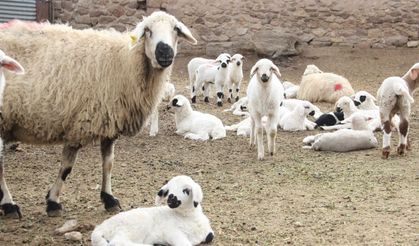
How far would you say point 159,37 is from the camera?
5.58 m

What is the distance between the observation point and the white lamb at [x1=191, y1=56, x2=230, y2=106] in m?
11.8

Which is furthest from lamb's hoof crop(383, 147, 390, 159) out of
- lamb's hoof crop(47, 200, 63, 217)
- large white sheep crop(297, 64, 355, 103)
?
large white sheep crop(297, 64, 355, 103)

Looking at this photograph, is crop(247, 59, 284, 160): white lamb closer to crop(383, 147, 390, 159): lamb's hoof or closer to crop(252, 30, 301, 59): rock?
crop(383, 147, 390, 159): lamb's hoof

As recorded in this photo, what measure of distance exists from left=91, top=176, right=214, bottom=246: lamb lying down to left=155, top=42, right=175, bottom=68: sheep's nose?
4.04 ft

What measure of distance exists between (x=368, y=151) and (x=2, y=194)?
4524 mm

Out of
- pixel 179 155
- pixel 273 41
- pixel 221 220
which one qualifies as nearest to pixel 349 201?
pixel 221 220

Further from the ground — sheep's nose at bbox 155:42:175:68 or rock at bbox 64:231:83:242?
sheep's nose at bbox 155:42:175:68

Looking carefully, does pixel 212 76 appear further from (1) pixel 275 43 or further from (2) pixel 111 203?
(2) pixel 111 203

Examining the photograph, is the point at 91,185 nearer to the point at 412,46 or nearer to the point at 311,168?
the point at 311,168

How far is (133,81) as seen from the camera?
224 inches

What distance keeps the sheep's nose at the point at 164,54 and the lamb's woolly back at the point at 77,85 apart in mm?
240

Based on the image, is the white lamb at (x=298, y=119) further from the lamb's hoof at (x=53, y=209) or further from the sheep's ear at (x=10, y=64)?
the sheep's ear at (x=10, y=64)

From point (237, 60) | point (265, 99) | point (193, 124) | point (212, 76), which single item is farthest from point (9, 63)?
point (237, 60)

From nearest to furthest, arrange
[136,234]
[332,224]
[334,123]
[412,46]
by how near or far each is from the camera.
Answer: [136,234]
[332,224]
[334,123]
[412,46]
